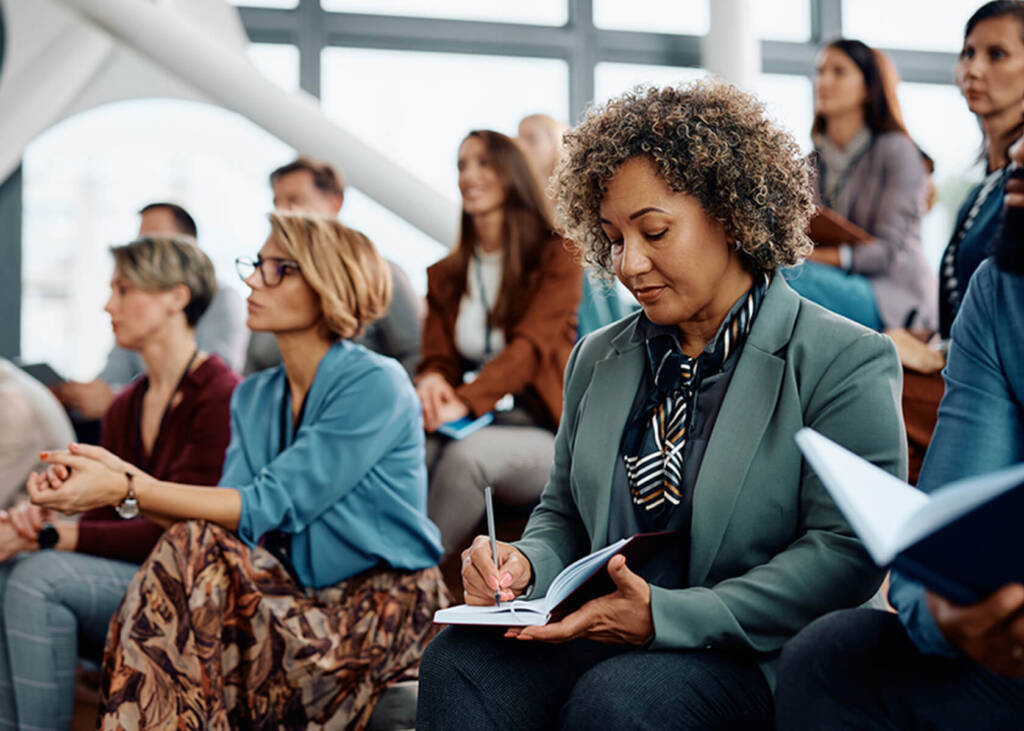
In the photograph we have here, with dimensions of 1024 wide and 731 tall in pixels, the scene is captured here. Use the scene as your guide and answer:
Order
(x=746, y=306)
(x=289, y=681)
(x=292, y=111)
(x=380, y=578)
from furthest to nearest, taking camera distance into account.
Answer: (x=292, y=111) < (x=380, y=578) < (x=289, y=681) < (x=746, y=306)

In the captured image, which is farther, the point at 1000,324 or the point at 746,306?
the point at 746,306

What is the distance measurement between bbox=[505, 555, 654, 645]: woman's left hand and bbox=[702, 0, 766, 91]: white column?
4.60 metres

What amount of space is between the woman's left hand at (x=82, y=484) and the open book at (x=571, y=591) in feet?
3.00

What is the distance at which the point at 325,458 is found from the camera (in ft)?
7.13

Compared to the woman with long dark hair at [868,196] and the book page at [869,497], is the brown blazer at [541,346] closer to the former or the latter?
the woman with long dark hair at [868,196]

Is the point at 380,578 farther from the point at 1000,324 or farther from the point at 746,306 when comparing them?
the point at 1000,324

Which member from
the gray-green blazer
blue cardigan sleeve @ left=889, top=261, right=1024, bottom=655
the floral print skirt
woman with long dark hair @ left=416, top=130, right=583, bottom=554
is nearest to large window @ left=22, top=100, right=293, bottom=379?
woman with long dark hair @ left=416, top=130, right=583, bottom=554

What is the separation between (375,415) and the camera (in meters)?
2.23

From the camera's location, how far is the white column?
5.49m

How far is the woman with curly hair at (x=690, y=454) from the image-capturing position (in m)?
1.27

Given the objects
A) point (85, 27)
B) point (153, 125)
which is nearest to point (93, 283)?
point (153, 125)

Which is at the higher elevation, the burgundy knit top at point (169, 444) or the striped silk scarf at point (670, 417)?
the striped silk scarf at point (670, 417)

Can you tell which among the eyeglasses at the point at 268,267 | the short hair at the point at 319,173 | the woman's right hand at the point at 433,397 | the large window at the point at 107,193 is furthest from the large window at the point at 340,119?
the eyeglasses at the point at 268,267

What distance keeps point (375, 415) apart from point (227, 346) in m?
1.57
